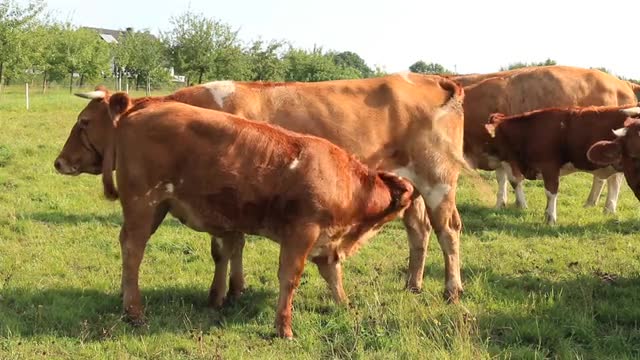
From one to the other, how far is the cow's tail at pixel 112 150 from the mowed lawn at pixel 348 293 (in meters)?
1.08

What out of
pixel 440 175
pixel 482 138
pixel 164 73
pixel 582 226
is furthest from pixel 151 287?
pixel 164 73

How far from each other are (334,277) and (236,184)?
4.89 feet

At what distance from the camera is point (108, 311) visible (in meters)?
6.30

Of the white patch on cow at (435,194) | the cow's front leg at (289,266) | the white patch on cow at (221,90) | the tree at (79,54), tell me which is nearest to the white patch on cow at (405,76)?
the white patch on cow at (435,194)

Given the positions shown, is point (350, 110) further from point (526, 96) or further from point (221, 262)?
point (526, 96)

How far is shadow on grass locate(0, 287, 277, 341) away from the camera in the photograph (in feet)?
18.8

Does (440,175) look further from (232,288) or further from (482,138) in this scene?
(482,138)

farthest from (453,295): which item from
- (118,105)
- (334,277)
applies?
(118,105)

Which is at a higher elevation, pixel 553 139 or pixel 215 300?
pixel 553 139

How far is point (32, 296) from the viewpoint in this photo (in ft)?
21.6

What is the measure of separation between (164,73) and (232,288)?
182 ft

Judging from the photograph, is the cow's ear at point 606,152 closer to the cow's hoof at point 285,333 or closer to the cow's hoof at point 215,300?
the cow's hoof at point 285,333

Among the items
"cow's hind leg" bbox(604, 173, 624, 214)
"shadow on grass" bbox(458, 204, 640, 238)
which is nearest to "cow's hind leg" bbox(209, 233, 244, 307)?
"shadow on grass" bbox(458, 204, 640, 238)

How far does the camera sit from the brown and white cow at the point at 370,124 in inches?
275
